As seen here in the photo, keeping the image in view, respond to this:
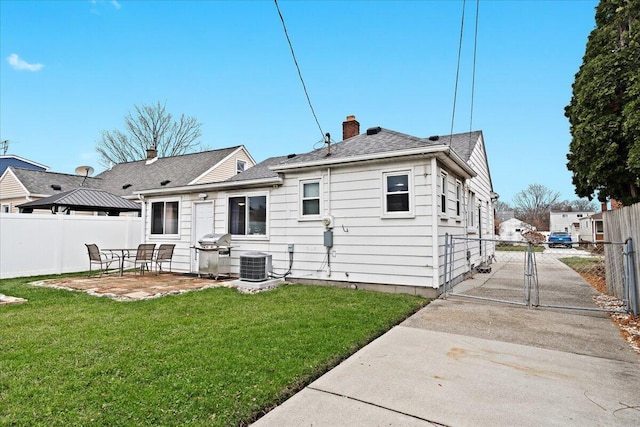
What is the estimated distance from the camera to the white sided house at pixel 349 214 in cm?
666

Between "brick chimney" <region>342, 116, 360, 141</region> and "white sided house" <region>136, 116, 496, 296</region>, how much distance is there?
1.96m

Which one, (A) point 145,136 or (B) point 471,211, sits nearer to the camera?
(B) point 471,211

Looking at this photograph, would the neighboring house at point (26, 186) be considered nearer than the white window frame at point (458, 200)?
No

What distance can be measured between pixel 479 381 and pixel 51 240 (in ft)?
38.6

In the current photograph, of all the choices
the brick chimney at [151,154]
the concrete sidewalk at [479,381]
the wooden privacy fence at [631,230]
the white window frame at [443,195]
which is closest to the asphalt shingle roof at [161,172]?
A: the brick chimney at [151,154]

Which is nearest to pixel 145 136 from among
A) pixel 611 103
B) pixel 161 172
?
pixel 161 172

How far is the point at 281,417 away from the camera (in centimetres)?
234

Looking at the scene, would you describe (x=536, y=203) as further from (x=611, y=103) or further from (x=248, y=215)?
(x=248, y=215)

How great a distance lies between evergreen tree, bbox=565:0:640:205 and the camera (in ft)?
26.1

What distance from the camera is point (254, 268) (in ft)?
23.9

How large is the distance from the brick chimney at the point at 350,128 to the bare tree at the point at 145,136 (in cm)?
2262

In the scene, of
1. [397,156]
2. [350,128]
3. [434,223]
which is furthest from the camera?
[350,128]

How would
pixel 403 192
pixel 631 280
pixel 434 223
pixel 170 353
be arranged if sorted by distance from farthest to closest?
1. pixel 403 192
2. pixel 434 223
3. pixel 631 280
4. pixel 170 353

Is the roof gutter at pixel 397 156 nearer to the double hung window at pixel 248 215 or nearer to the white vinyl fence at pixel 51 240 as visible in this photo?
the double hung window at pixel 248 215
